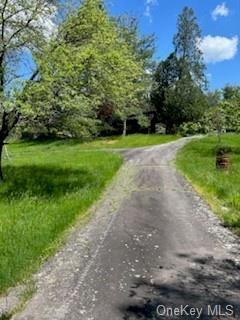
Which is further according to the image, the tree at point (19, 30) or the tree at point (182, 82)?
the tree at point (182, 82)

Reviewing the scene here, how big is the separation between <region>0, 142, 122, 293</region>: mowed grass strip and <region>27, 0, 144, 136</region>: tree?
2.52 m

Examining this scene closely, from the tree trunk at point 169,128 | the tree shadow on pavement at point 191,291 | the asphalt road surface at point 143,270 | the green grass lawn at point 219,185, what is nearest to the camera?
the tree shadow on pavement at point 191,291

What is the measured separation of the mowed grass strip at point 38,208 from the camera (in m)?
8.62

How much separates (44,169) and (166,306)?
59.2 feet

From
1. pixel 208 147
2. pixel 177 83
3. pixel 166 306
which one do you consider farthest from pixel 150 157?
pixel 177 83

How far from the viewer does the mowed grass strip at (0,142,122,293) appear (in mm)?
8617

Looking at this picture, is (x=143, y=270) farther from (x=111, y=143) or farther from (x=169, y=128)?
(x=169, y=128)

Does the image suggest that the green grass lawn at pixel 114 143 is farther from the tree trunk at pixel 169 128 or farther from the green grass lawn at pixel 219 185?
the green grass lawn at pixel 219 185

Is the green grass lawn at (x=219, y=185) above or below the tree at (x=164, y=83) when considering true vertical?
below

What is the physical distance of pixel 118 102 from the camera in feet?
62.4

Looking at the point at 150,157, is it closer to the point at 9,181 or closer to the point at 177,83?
the point at 9,181

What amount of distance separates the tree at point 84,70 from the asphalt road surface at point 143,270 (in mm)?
4956

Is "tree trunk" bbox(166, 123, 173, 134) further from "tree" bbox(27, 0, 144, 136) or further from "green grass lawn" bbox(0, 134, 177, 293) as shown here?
"tree" bbox(27, 0, 144, 136)

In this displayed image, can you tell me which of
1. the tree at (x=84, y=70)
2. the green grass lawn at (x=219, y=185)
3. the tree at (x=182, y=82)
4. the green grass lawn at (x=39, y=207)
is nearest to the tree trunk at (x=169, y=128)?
the tree at (x=182, y=82)
